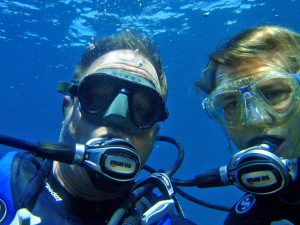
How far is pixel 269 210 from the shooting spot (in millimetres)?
3285

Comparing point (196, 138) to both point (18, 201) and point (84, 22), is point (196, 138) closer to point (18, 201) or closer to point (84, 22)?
point (84, 22)

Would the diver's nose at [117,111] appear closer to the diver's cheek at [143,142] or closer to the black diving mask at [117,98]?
the black diving mask at [117,98]

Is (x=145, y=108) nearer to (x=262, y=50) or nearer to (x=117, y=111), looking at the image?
(x=117, y=111)

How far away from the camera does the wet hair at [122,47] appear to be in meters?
3.72

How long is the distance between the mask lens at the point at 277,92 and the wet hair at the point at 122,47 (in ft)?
3.71

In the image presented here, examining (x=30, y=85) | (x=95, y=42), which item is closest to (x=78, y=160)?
(x=95, y=42)

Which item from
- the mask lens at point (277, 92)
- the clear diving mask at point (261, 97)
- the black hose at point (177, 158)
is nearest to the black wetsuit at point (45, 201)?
the black hose at point (177, 158)

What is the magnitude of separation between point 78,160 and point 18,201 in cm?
63

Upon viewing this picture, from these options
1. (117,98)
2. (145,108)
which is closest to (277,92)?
(145,108)

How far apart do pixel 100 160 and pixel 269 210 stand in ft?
6.10

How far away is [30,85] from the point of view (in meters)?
35.8

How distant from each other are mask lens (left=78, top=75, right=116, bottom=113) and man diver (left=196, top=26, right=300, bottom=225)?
4.26ft

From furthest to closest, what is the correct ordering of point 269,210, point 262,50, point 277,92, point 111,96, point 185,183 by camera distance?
point 185,183 < point 262,50 < point 277,92 < point 269,210 < point 111,96

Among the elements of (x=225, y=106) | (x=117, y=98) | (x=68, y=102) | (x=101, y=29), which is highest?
(x=117, y=98)
